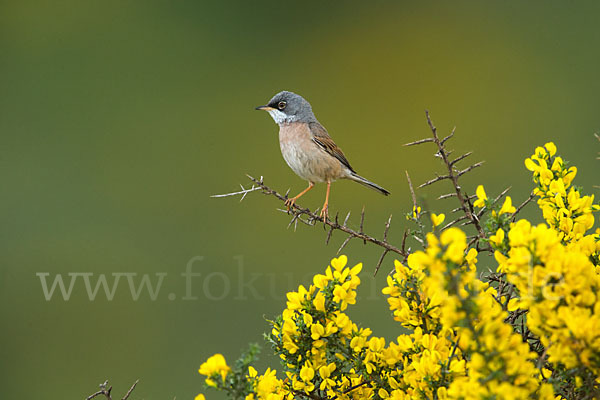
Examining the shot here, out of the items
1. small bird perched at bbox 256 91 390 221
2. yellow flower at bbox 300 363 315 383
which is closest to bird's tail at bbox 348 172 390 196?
small bird perched at bbox 256 91 390 221

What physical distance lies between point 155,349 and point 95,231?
241 centimetres

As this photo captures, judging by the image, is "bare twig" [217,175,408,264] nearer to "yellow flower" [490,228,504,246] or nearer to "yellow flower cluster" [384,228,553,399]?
"yellow flower" [490,228,504,246]

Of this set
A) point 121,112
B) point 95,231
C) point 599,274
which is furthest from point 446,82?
point 599,274

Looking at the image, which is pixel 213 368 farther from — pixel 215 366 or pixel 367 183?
pixel 367 183

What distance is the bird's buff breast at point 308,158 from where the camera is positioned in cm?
451

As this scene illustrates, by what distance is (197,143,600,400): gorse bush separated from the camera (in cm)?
146

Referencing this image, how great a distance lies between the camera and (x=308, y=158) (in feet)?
14.8

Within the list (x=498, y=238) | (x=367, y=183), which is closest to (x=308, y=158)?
(x=367, y=183)

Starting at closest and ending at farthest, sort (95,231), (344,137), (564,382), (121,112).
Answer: (564,382) < (95,231) < (344,137) < (121,112)

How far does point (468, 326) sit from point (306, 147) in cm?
319

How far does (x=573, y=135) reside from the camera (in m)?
8.92

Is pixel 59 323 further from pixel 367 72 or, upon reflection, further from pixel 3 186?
pixel 367 72

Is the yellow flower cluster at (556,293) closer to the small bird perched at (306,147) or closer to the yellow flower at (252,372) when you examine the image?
the yellow flower at (252,372)

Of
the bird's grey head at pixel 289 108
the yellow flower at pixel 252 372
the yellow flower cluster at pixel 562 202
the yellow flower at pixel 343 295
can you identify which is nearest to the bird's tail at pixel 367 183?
the bird's grey head at pixel 289 108
